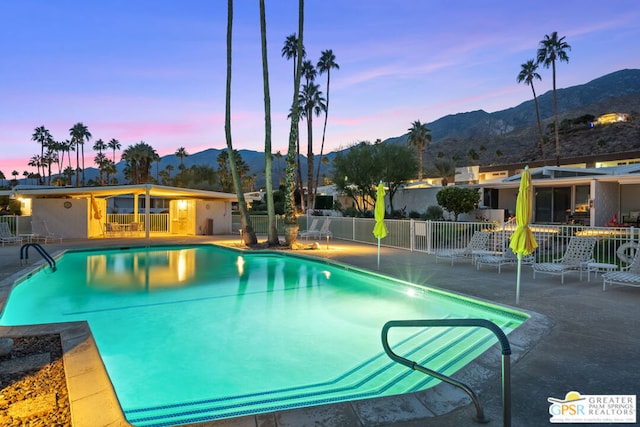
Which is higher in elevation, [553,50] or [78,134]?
[553,50]

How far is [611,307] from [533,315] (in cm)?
152

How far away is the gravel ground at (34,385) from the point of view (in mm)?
2967

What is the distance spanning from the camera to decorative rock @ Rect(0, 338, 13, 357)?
4234 mm

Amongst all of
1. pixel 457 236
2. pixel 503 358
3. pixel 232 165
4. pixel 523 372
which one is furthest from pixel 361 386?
pixel 232 165

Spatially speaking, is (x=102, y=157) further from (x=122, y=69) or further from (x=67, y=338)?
(x=67, y=338)

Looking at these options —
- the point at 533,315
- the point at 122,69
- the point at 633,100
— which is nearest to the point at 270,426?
the point at 533,315

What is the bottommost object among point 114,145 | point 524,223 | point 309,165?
point 524,223

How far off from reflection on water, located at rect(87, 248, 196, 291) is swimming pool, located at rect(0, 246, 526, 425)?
0.08 meters

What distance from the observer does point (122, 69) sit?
19797 millimetres

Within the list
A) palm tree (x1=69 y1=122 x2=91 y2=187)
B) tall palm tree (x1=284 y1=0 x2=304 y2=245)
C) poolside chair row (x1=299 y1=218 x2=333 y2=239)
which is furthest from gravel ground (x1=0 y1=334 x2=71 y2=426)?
palm tree (x1=69 y1=122 x2=91 y2=187)

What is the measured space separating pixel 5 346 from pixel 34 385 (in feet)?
3.78

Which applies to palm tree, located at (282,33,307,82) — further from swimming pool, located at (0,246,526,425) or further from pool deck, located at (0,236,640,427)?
pool deck, located at (0,236,640,427)

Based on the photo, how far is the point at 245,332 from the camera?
6340 millimetres

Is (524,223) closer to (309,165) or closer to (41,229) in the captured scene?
(41,229)
